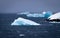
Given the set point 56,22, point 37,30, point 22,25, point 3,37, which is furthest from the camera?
point 56,22

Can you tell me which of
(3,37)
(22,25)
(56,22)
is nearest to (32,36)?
(3,37)

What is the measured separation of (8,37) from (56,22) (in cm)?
979

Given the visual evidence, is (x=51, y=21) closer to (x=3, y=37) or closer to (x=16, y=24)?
(x=16, y=24)

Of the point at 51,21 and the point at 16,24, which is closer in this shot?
the point at 16,24

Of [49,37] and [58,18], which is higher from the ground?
[58,18]

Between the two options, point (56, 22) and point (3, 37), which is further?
point (56, 22)

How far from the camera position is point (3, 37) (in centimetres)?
1856

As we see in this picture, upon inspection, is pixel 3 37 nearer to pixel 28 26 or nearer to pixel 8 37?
pixel 8 37

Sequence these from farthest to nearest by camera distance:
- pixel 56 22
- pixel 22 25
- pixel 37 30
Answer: pixel 56 22
pixel 22 25
pixel 37 30

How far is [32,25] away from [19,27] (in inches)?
48.4

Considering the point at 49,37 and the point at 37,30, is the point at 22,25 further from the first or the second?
the point at 49,37

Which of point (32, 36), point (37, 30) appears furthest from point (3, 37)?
point (37, 30)

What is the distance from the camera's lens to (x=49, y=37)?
18.7 meters

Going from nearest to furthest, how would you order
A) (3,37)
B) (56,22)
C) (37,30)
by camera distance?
(3,37), (37,30), (56,22)
